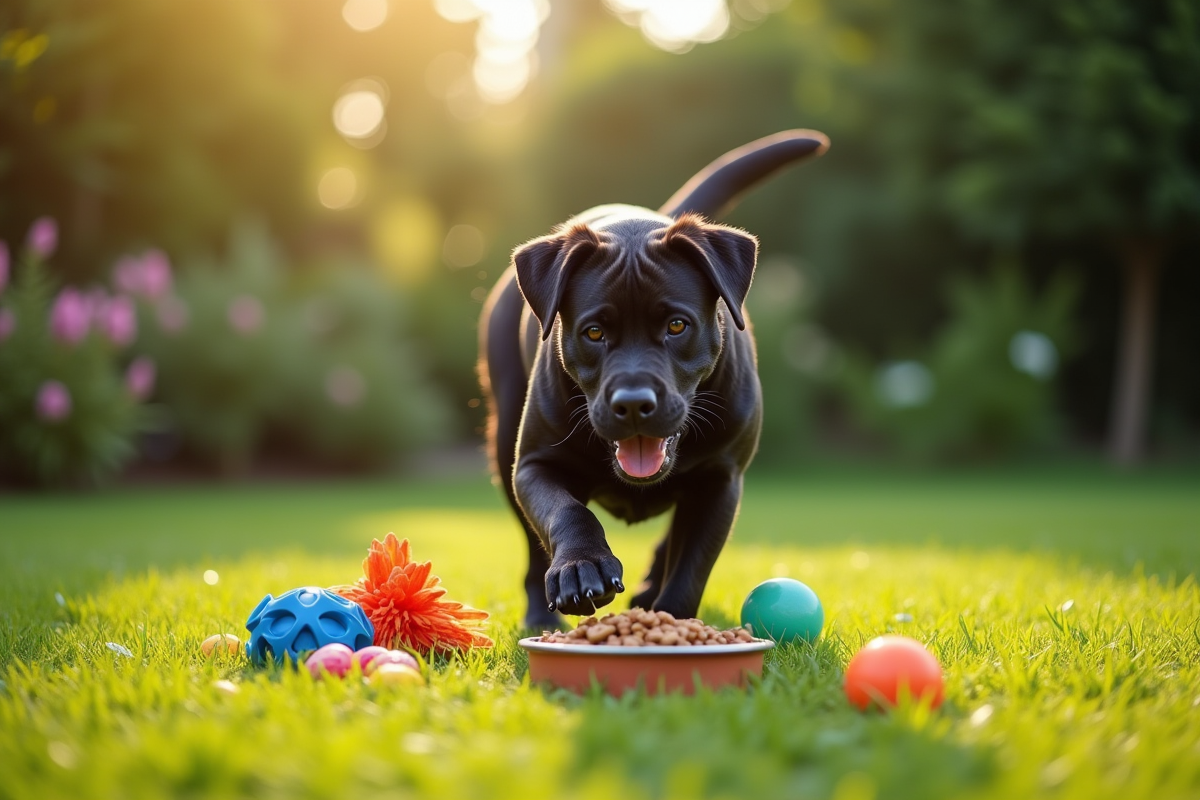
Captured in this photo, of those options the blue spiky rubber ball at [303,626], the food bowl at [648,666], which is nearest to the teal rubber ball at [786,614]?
the food bowl at [648,666]

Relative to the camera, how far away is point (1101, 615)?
4027 millimetres

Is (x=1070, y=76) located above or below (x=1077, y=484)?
above

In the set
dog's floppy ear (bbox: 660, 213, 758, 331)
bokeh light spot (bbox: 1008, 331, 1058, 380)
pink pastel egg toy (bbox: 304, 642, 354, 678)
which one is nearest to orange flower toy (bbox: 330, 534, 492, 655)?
pink pastel egg toy (bbox: 304, 642, 354, 678)

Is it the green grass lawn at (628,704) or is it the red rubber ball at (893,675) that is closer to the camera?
the green grass lawn at (628,704)

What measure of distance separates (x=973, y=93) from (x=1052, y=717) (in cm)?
1645

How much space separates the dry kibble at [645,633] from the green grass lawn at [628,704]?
178 millimetres

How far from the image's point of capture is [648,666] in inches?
109

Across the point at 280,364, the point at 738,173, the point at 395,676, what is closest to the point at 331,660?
the point at 395,676

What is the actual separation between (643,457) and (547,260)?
77 cm

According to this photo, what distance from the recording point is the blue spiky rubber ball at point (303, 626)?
3.29 meters

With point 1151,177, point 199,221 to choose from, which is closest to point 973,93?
point 1151,177

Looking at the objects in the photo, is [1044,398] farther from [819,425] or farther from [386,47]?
[386,47]

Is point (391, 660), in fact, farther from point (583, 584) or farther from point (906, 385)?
point (906, 385)

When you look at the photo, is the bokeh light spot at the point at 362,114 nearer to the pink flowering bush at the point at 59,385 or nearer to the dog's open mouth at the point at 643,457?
the pink flowering bush at the point at 59,385
